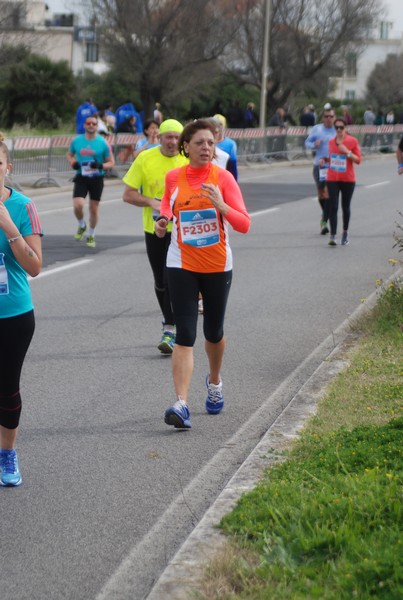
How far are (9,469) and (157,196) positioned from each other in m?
4.08

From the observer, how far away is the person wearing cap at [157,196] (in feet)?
31.3

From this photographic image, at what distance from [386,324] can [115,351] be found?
2.22 m

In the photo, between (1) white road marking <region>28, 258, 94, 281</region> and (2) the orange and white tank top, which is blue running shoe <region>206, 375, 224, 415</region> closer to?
(2) the orange and white tank top

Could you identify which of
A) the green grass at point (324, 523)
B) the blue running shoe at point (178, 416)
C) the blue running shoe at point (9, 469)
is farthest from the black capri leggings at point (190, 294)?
the blue running shoe at point (9, 469)

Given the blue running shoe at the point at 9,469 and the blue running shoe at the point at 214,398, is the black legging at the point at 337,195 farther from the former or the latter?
the blue running shoe at the point at 9,469

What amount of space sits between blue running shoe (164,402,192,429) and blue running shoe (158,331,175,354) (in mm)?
2360

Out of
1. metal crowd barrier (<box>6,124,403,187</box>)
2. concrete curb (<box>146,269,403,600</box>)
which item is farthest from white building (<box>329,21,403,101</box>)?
concrete curb (<box>146,269,403,600</box>)

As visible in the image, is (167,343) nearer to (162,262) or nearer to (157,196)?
(162,262)

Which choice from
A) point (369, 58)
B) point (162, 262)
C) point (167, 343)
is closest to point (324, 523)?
point (167, 343)

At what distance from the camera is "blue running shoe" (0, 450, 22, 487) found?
6.03 metres

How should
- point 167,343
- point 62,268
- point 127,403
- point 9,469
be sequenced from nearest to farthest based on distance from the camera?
point 9,469, point 127,403, point 167,343, point 62,268

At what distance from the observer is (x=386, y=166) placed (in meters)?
41.8

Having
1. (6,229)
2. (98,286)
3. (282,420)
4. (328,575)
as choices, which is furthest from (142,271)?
(328,575)

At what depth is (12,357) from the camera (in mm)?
5781
